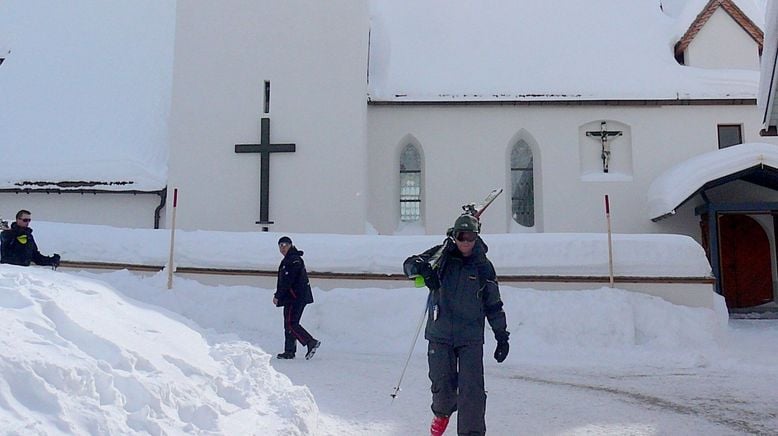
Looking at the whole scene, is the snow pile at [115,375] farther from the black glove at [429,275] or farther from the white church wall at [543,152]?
the white church wall at [543,152]

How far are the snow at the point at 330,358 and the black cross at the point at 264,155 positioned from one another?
364 cm

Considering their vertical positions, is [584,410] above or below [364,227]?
below

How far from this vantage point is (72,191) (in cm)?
1634

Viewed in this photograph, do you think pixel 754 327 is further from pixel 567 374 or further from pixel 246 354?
pixel 246 354

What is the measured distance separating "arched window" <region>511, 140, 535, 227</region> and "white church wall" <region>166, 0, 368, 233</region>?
199 inches

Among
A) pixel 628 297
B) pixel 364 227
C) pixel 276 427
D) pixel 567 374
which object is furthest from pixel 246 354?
pixel 364 227

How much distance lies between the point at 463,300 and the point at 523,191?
14.3m

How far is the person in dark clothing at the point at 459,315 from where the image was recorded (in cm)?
463

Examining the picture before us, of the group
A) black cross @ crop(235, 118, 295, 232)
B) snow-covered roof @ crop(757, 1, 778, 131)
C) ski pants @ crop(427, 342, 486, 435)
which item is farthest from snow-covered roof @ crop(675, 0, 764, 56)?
ski pants @ crop(427, 342, 486, 435)

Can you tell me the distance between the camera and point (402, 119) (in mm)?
18156

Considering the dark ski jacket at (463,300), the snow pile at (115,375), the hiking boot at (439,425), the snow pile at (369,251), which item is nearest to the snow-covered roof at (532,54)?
the snow pile at (369,251)

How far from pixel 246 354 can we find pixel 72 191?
12.7 meters

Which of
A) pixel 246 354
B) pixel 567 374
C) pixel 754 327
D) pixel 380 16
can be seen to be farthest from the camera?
pixel 380 16

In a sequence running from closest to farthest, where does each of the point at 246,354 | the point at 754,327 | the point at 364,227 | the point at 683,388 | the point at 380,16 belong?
1. the point at 246,354
2. the point at 683,388
3. the point at 754,327
4. the point at 364,227
5. the point at 380,16
